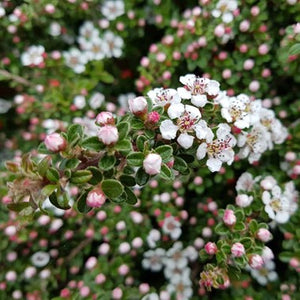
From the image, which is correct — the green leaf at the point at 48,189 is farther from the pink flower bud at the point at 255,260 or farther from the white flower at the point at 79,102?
the white flower at the point at 79,102

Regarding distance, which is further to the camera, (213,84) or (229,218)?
(229,218)

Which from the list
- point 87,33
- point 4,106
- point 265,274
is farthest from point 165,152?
point 4,106

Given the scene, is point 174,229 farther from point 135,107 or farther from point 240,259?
point 135,107

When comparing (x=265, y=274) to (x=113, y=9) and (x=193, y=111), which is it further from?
(x=113, y=9)

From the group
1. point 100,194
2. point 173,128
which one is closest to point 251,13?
point 173,128

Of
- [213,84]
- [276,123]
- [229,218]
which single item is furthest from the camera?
[276,123]

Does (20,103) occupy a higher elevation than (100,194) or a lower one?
lower

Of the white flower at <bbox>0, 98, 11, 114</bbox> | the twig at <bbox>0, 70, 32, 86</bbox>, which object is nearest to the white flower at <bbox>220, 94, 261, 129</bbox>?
the twig at <bbox>0, 70, 32, 86</bbox>
